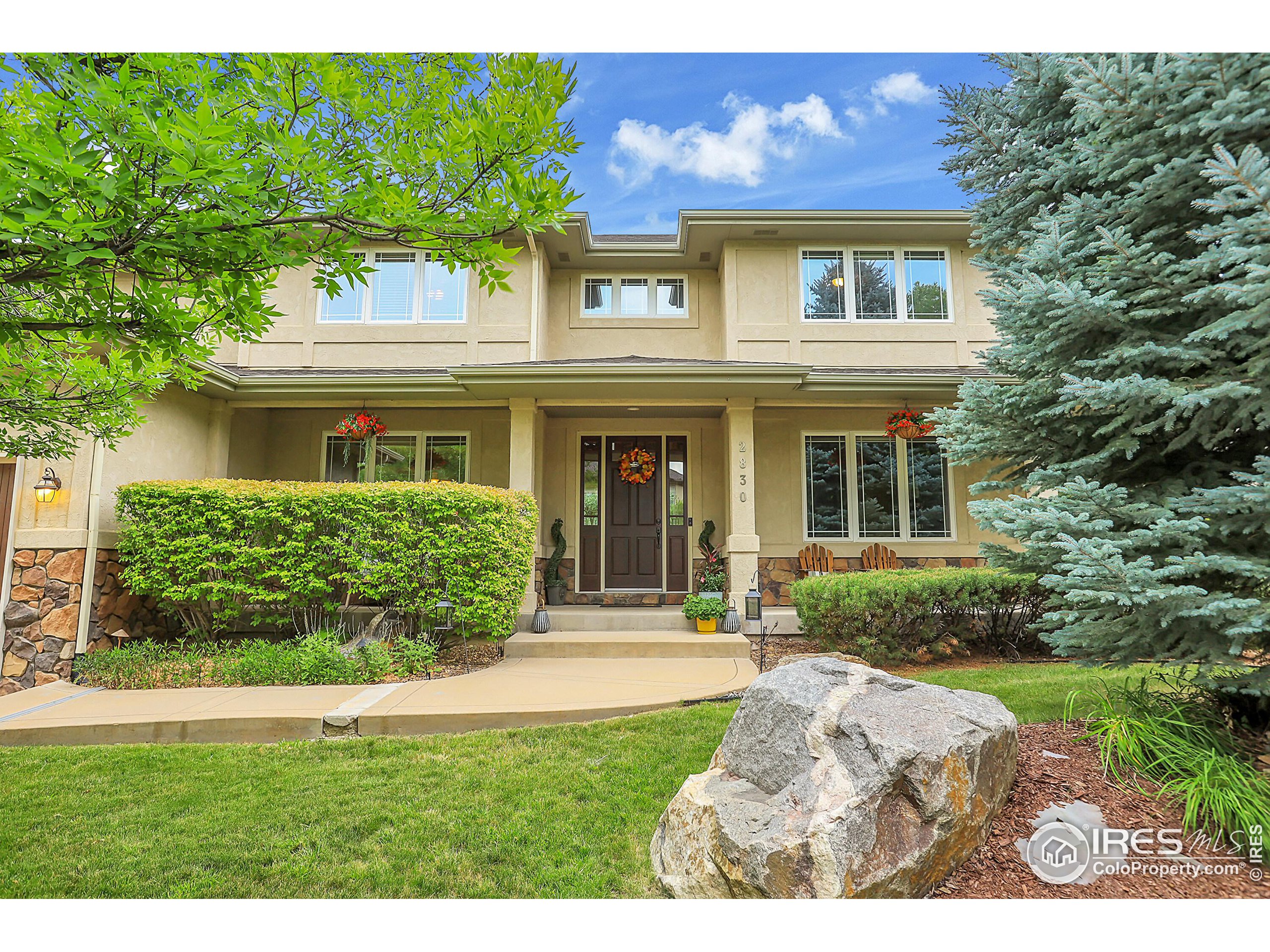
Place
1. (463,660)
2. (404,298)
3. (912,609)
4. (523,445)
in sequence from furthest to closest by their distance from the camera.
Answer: (404,298)
(523,445)
(463,660)
(912,609)

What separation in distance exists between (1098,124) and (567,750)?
412 cm

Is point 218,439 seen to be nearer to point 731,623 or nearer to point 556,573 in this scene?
point 556,573

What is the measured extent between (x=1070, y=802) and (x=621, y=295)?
8995mm

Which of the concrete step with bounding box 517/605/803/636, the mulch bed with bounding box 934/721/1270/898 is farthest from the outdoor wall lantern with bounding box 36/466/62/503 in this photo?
the mulch bed with bounding box 934/721/1270/898

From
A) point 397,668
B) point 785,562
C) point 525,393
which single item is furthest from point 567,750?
point 785,562

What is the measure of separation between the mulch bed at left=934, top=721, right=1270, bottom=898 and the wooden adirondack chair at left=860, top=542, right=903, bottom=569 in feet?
19.7

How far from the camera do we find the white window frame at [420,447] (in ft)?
31.9

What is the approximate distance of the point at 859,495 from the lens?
9.30 meters

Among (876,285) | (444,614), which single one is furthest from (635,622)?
(876,285)

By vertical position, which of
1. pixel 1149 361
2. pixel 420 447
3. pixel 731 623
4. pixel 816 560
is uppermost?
pixel 420 447

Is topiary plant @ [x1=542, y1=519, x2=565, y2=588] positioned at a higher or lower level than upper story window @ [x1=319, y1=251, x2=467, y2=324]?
lower

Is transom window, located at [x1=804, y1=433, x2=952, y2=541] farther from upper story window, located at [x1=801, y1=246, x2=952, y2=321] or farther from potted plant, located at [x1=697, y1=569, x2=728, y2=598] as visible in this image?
upper story window, located at [x1=801, y1=246, x2=952, y2=321]

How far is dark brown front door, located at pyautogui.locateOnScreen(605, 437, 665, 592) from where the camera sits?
973 centimetres

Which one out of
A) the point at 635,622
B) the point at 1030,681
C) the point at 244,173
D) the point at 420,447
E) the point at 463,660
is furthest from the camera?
the point at 420,447
